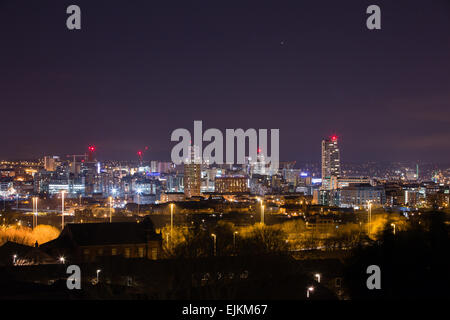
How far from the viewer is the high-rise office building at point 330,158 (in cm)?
10574

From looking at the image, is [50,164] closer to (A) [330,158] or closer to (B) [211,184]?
(B) [211,184]

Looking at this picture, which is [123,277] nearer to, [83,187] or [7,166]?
[83,187]

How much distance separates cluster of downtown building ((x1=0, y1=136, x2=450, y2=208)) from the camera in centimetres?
6519

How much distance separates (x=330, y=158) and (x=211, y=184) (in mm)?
28225

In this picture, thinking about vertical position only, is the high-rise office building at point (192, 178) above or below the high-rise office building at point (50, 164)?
below

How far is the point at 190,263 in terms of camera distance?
478 inches

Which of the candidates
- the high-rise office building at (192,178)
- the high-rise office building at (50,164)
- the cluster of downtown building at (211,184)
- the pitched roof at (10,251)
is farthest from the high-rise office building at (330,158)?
the pitched roof at (10,251)

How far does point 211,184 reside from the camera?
3708 inches

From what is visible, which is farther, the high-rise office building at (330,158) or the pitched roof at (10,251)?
the high-rise office building at (330,158)

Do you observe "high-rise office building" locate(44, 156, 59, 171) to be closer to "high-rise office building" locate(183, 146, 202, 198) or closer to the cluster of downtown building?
the cluster of downtown building

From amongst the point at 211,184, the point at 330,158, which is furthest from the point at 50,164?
the point at 330,158

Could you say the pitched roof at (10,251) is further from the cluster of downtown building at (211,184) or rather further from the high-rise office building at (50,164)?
the high-rise office building at (50,164)
